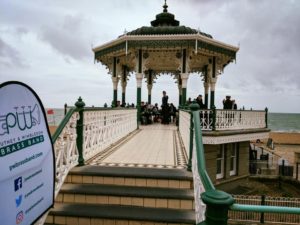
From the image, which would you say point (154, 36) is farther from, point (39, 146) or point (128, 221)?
point (39, 146)

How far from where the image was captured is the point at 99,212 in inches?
167

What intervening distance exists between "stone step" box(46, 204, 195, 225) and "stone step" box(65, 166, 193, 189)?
0.61 meters

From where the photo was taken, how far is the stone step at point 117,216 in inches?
159

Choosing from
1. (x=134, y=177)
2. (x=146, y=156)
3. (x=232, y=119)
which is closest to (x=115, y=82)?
(x=232, y=119)

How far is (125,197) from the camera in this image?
457 cm

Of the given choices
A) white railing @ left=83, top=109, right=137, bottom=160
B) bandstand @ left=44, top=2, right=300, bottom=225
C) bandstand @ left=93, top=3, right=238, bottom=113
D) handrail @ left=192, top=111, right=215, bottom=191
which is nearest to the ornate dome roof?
bandstand @ left=93, top=3, right=238, bottom=113

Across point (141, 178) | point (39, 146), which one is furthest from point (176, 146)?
point (39, 146)

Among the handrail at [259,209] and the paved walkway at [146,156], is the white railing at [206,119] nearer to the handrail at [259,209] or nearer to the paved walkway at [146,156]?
the paved walkway at [146,156]

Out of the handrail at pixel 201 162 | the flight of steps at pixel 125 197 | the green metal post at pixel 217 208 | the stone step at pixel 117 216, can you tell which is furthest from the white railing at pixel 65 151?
the green metal post at pixel 217 208

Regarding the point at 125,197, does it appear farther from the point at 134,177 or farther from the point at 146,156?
the point at 146,156

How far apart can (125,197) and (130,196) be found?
10 centimetres

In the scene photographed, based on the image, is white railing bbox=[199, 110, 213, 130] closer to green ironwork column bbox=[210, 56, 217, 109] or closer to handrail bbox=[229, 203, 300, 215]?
green ironwork column bbox=[210, 56, 217, 109]

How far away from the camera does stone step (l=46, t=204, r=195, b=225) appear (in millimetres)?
4051

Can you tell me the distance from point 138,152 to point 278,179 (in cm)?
1770
